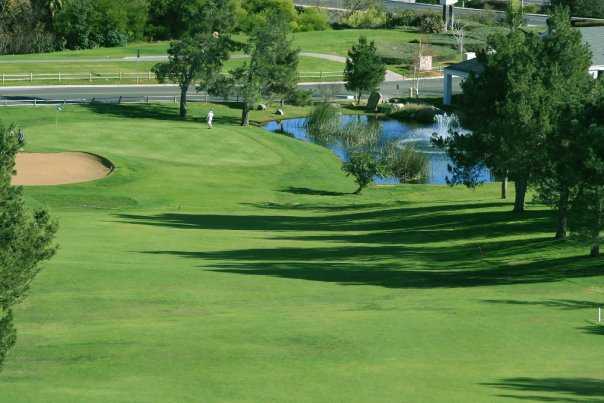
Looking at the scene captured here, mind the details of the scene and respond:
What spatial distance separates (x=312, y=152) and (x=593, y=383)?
52.2m

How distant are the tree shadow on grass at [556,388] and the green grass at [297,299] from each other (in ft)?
0.24

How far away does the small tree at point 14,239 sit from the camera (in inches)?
877

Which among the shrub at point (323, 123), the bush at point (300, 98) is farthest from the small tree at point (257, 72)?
the bush at point (300, 98)

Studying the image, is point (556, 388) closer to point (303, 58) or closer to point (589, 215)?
point (589, 215)

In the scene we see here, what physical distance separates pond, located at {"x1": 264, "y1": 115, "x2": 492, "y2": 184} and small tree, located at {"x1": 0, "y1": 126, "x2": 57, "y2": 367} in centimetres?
4647

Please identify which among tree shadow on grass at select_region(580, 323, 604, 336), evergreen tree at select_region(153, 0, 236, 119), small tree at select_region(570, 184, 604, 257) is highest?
evergreen tree at select_region(153, 0, 236, 119)

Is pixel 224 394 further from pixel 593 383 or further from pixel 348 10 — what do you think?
pixel 348 10

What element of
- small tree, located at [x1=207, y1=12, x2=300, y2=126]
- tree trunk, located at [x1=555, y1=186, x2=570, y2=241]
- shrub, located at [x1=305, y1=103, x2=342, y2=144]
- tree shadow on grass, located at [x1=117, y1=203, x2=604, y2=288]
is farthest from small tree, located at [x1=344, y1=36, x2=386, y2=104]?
tree trunk, located at [x1=555, y1=186, x2=570, y2=241]

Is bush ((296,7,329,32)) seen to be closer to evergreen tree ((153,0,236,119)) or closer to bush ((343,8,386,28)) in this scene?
bush ((343,8,386,28))

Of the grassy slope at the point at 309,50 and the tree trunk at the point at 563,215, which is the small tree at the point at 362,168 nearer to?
the tree trunk at the point at 563,215

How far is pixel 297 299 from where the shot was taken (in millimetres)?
32562

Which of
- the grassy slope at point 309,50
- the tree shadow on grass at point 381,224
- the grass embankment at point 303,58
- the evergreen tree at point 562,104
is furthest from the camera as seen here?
the grassy slope at point 309,50

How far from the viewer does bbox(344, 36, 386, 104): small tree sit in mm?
99312


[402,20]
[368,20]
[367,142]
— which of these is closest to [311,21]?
[368,20]
